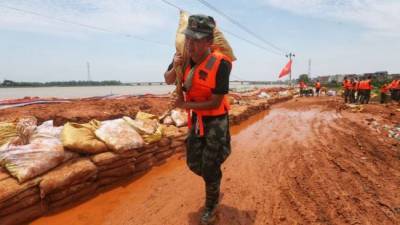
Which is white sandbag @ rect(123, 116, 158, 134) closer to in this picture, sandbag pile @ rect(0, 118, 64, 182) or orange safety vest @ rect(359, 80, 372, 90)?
sandbag pile @ rect(0, 118, 64, 182)

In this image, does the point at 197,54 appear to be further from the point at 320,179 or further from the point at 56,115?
the point at 56,115

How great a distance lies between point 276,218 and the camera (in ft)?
8.36

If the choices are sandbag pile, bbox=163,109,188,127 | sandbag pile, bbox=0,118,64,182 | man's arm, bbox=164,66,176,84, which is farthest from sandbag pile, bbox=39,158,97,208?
sandbag pile, bbox=163,109,188,127

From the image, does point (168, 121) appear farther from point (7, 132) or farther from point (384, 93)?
point (384, 93)

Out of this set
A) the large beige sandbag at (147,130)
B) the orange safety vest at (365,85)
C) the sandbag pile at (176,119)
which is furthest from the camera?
the orange safety vest at (365,85)

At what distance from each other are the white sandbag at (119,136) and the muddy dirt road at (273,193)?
536 millimetres

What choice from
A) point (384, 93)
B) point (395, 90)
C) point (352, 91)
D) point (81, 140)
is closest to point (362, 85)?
point (352, 91)

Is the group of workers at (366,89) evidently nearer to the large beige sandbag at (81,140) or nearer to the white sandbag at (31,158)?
the large beige sandbag at (81,140)

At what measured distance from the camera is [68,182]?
2.87 meters

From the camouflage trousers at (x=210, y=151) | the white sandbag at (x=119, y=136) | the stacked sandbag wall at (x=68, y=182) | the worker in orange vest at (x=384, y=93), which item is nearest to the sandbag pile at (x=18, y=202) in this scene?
the stacked sandbag wall at (x=68, y=182)

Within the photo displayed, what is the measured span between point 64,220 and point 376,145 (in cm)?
548

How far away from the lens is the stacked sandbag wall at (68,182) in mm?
2501

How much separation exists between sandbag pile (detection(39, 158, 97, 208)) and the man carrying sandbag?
4.62 feet

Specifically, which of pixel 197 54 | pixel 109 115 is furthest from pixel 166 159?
pixel 109 115
